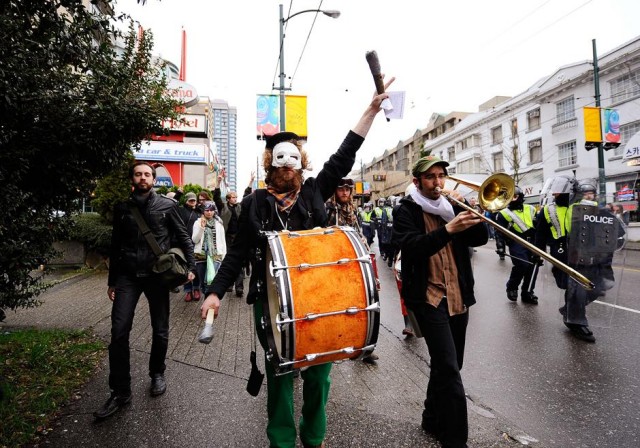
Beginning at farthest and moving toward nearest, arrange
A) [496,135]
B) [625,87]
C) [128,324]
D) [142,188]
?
[496,135] < [625,87] < [142,188] < [128,324]

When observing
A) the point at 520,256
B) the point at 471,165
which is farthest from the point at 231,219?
the point at 471,165

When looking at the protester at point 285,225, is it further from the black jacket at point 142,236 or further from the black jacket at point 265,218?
the black jacket at point 142,236

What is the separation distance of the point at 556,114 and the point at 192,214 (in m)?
33.5

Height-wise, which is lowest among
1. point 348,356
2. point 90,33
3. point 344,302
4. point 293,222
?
point 348,356

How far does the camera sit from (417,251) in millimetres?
2754

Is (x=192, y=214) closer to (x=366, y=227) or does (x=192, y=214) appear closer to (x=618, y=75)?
(x=366, y=227)

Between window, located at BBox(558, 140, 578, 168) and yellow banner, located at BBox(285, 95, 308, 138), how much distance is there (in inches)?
975

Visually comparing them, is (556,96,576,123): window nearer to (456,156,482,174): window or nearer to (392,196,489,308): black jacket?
(456,156,482,174): window

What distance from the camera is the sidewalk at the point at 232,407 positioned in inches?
116

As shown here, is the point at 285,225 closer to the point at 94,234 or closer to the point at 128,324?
the point at 128,324

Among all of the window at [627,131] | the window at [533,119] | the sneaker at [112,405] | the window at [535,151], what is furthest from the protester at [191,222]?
the window at [533,119]

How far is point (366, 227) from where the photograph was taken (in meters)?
15.4

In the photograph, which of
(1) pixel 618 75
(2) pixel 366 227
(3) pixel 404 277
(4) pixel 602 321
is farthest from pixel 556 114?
(3) pixel 404 277

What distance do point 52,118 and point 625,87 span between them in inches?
1265
